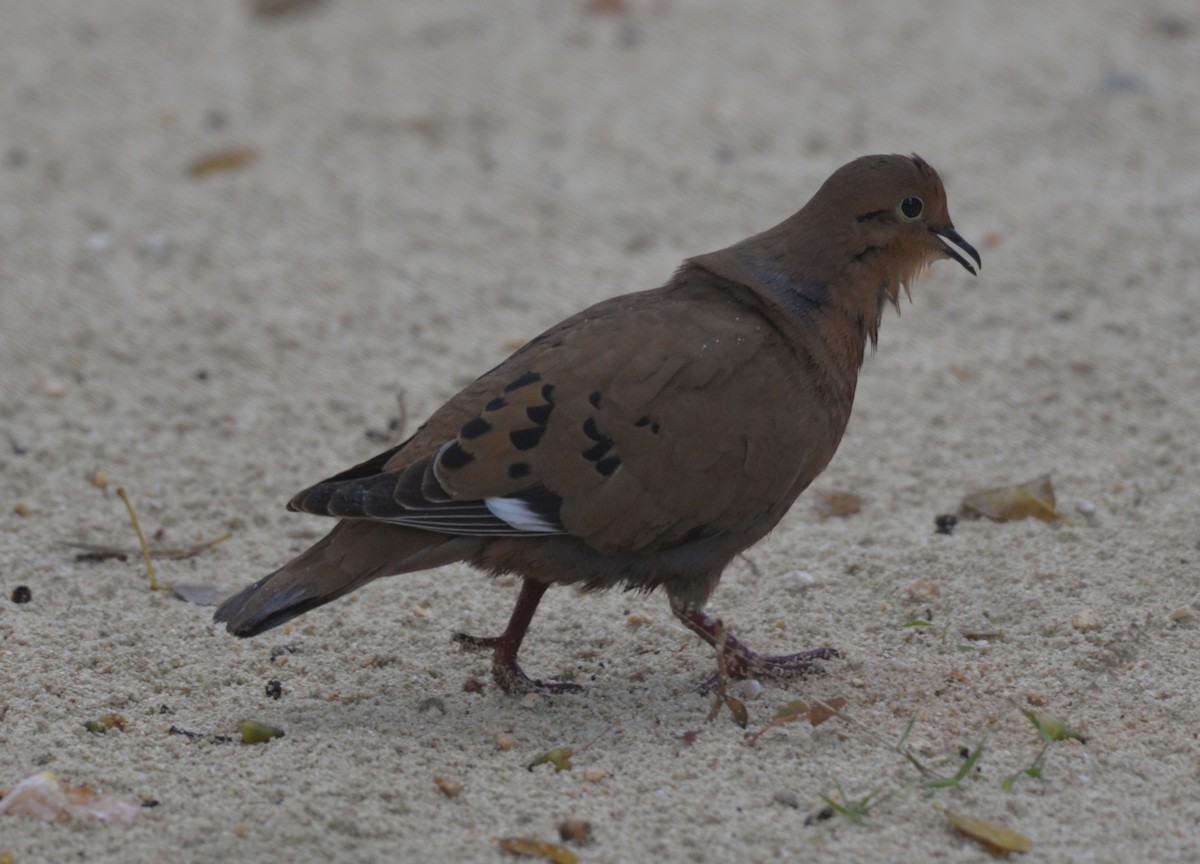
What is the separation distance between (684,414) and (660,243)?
9.64ft

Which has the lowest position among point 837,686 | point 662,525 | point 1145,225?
point 837,686

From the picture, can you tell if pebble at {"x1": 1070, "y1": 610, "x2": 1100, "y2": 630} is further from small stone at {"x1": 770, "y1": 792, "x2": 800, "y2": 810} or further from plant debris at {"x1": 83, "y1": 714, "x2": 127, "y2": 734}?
plant debris at {"x1": 83, "y1": 714, "x2": 127, "y2": 734}

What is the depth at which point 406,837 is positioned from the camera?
317 centimetres

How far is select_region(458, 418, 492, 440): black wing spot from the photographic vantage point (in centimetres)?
374

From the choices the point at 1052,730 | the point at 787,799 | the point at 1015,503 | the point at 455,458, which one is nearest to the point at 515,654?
the point at 455,458

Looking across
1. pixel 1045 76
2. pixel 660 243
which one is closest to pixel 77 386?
pixel 660 243

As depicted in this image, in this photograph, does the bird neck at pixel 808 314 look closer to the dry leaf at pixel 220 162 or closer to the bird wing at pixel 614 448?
the bird wing at pixel 614 448

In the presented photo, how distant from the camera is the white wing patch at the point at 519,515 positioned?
364 centimetres

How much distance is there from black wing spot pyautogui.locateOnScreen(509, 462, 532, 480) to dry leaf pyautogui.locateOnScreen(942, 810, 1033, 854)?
3.89 feet

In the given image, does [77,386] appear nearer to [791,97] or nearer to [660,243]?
[660,243]

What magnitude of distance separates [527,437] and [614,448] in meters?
0.20

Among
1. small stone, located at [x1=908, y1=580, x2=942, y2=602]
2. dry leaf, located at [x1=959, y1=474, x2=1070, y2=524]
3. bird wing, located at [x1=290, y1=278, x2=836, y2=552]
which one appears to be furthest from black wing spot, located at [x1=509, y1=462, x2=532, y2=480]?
dry leaf, located at [x1=959, y1=474, x2=1070, y2=524]

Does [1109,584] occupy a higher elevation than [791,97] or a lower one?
lower

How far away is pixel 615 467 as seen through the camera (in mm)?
3699
